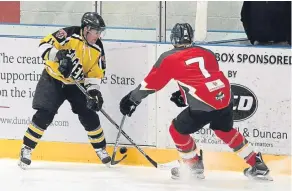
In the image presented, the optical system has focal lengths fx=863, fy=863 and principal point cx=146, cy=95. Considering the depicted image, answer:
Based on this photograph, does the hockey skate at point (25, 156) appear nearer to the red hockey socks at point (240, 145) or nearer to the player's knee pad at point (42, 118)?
the player's knee pad at point (42, 118)

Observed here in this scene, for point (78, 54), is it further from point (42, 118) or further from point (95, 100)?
point (42, 118)

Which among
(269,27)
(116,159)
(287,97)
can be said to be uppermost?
(269,27)

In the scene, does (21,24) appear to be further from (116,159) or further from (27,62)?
(116,159)

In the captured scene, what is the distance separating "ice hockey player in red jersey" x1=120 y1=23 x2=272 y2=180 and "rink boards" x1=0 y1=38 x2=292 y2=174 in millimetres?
236

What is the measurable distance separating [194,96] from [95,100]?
652 millimetres

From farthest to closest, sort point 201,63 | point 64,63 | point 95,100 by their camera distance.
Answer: point 95,100 → point 64,63 → point 201,63

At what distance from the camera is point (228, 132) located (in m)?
4.88

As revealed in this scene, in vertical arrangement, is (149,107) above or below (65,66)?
below

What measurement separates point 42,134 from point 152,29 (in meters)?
1.08

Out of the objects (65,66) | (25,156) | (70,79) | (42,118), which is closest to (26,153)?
(25,156)

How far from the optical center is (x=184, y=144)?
487 centimetres

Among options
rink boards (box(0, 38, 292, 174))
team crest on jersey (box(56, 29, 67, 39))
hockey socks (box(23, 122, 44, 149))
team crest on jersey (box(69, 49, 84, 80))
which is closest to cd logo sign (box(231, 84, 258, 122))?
rink boards (box(0, 38, 292, 174))

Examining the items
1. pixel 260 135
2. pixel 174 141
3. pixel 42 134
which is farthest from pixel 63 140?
pixel 260 135

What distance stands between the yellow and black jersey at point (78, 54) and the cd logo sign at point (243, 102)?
811mm
